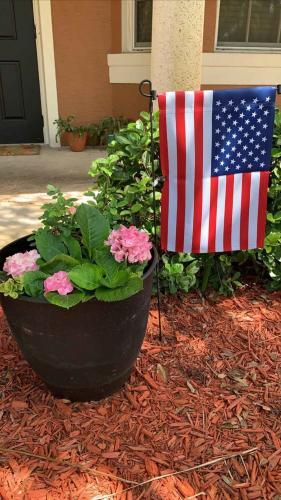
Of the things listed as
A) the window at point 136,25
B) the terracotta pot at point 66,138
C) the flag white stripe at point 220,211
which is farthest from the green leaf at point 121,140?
the window at point 136,25

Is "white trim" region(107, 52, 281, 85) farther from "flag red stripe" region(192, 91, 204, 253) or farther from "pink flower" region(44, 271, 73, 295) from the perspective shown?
"pink flower" region(44, 271, 73, 295)

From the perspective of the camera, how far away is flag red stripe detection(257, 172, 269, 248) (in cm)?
238

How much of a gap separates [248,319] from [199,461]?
3.49ft

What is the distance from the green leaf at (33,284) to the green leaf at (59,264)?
6 centimetres

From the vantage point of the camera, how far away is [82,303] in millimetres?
1659

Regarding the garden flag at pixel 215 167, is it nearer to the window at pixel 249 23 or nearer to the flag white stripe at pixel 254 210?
the flag white stripe at pixel 254 210

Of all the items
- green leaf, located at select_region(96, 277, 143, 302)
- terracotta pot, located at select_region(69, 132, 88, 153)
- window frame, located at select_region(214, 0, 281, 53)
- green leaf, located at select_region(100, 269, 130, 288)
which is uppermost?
window frame, located at select_region(214, 0, 281, 53)

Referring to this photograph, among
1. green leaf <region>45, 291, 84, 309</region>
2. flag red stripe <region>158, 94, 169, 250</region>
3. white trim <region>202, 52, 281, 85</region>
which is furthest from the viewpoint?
white trim <region>202, 52, 281, 85</region>

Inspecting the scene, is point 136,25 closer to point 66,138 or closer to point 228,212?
point 66,138

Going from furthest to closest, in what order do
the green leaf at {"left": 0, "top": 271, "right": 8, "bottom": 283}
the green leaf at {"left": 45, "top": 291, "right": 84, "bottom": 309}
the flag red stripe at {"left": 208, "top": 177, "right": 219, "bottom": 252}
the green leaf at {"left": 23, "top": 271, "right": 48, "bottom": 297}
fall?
1. the flag red stripe at {"left": 208, "top": 177, "right": 219, "bottom": 252}
2. the green leaf at {"left": 0, "top": 271, "right": 8, "bottom": 283}
3. the green leaf at {"left": 23, "top": 271, "right": 48, "bottom": 297}
4. the green leaf at {"left": 45, "top": 291, "right": 84, "bottom": 309}

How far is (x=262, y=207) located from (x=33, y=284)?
1.34 meters

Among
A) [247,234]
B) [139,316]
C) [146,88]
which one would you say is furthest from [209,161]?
[146,88]

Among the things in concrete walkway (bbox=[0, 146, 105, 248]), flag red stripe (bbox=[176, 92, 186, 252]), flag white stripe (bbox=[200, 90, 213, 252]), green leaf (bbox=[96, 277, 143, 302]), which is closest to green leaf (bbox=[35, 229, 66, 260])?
green leaf (bbox=[96, 277, 143, 302])

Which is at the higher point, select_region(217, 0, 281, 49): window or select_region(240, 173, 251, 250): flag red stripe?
select_region(217, 0, 281, 49): window
